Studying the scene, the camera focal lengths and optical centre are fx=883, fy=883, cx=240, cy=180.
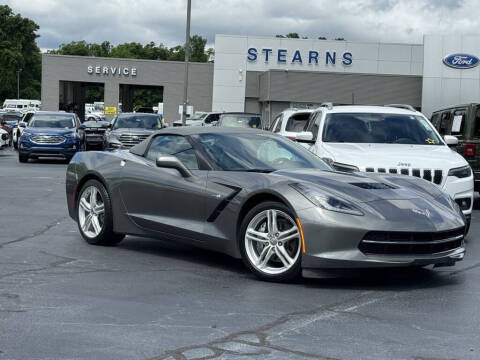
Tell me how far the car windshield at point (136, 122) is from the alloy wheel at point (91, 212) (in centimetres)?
1924

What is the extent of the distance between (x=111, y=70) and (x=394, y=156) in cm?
5738

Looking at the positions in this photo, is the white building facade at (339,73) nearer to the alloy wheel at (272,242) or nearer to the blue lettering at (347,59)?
the blue lettering at (347,59)

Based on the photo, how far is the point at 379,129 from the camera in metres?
12.1

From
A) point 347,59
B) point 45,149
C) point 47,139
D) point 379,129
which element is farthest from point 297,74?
point 379,129

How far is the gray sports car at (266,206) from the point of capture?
688cm

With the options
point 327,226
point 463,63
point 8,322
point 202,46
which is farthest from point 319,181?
point 202,46

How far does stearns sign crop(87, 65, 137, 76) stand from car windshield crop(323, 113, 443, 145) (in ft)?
182

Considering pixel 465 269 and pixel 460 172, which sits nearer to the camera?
pixel 465 269

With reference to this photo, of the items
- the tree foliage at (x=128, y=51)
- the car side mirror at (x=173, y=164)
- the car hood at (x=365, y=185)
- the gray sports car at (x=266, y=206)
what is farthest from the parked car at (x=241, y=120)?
the tree foliage at (x=128, y=51)

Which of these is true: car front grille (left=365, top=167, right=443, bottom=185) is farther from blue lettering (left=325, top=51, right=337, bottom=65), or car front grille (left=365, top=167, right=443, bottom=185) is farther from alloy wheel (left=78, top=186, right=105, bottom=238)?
blue lettering (left=325, top=51, right=337, bottom=65)

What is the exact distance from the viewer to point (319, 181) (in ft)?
23.9

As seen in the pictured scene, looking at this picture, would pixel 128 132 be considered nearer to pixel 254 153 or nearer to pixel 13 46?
pixel 254 153

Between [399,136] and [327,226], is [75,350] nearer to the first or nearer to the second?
[327,226]

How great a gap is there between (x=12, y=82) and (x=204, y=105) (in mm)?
62395
